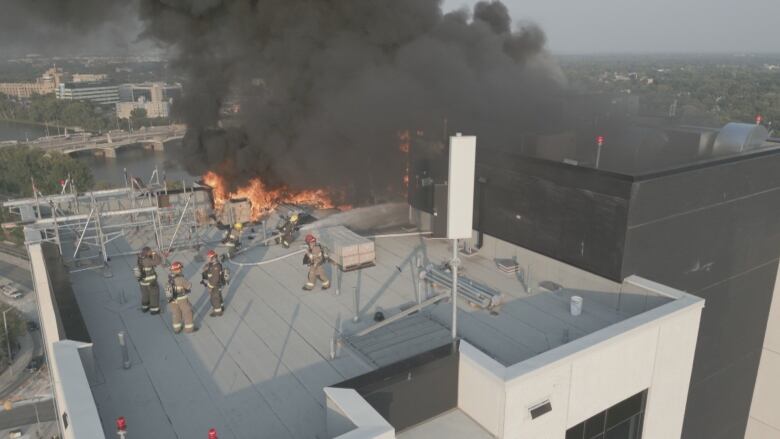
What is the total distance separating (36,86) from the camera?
147 meters

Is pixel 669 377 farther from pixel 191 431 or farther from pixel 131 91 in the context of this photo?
pixel 131 91

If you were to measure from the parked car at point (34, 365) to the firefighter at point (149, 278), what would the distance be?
3684 centimetres

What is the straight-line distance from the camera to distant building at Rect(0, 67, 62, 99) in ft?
475

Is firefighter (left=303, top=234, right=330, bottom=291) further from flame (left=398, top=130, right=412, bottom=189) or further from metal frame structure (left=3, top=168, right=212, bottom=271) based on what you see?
flame (left=398, top=130, right=412, bottom=189)

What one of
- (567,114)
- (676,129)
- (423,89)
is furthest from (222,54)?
(676,129)

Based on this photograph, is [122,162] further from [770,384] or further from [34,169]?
[770,384]

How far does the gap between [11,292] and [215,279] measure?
169ft

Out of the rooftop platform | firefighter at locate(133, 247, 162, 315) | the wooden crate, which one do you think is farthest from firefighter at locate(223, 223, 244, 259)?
the rooftop platform

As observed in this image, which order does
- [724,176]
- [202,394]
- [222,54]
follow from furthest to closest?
[222,54] → [724,176] → [202,394]

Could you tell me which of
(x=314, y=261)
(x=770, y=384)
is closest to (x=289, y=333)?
(x=314, y=261)

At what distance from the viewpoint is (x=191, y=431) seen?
6215 mm

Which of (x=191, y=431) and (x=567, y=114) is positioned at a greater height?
(x=567, y=114)

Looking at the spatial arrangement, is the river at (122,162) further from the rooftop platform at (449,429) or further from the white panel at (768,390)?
the rooftop platform at (449,429)

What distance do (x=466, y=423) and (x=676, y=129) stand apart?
11024 millimetres
